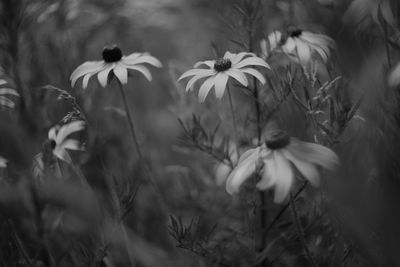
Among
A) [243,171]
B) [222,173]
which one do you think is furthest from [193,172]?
[243,171]

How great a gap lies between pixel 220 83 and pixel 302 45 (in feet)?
0.86

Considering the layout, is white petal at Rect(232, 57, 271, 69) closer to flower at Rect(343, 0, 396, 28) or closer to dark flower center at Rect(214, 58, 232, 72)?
dark flower center at Rect(214, 58, 232, 72)

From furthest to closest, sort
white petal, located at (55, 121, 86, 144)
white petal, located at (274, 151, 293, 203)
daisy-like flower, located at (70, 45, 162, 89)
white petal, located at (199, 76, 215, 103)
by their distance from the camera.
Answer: white petal, located at (55, 121, 86, 144) < daisy-like flower, located at (70, 45, 162, 89) < white petal, located at (199, 76, 215, 103) < white petal, located at (274, 151, 293, 203)

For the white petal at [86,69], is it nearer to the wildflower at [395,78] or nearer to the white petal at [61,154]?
the white petal at [61,154]

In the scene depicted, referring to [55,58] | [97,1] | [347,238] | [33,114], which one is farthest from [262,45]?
[97,1]

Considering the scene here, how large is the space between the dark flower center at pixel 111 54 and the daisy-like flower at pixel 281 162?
→ 431 millimetres

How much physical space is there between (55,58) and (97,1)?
36 cm

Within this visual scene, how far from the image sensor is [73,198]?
2.40 ft

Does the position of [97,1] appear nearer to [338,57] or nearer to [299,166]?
[338,57]

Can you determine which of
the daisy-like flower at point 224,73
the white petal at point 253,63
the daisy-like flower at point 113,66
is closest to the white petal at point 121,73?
the daisy-like flower at point 113,66

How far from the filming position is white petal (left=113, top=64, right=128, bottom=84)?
0.87 meters

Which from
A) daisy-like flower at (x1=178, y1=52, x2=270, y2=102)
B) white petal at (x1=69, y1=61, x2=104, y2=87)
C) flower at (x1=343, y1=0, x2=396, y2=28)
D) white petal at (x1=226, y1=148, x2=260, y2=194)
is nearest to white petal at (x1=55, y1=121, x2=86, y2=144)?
white petal at (x1=69, y1=61, x2=104, y2=87)

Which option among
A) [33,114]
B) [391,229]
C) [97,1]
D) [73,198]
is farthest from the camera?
[97,1]

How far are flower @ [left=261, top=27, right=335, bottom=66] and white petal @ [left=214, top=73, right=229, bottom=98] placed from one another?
148 mm
